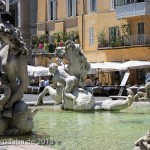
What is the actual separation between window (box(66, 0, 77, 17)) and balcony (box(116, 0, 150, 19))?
19.2ft

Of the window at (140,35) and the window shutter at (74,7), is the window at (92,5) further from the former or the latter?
the window at (140,35)

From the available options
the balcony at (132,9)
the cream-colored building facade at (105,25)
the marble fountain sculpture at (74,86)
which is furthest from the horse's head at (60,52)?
the balcony at (132,9)

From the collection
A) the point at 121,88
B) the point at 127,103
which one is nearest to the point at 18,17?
the point at 121,88

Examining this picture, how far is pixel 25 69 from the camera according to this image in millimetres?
7086

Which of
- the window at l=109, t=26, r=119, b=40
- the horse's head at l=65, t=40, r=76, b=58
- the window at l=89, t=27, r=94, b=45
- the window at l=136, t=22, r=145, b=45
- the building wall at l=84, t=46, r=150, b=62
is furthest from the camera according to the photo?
the window at l=89, t=27, r=94, b=45

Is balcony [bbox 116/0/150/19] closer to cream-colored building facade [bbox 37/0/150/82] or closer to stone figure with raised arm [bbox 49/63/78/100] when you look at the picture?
cream-colored building facade [bbox 37/0/150/82]

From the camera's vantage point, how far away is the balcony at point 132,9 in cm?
3753

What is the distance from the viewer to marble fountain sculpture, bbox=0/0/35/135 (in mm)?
6977

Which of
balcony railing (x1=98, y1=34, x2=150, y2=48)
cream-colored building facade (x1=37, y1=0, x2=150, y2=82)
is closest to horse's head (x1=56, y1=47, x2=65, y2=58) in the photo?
cream-colored building facade (x1=37, y1=0, x2=150, y2=82)

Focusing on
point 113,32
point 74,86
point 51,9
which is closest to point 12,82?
point 74,86

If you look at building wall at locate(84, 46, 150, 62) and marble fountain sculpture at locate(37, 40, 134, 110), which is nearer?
marble fountain sculpture at locate(37, 40, 134, 110)

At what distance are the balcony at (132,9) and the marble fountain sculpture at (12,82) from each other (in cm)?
3109

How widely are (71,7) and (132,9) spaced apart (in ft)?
26.8

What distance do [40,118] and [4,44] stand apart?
3.49m
